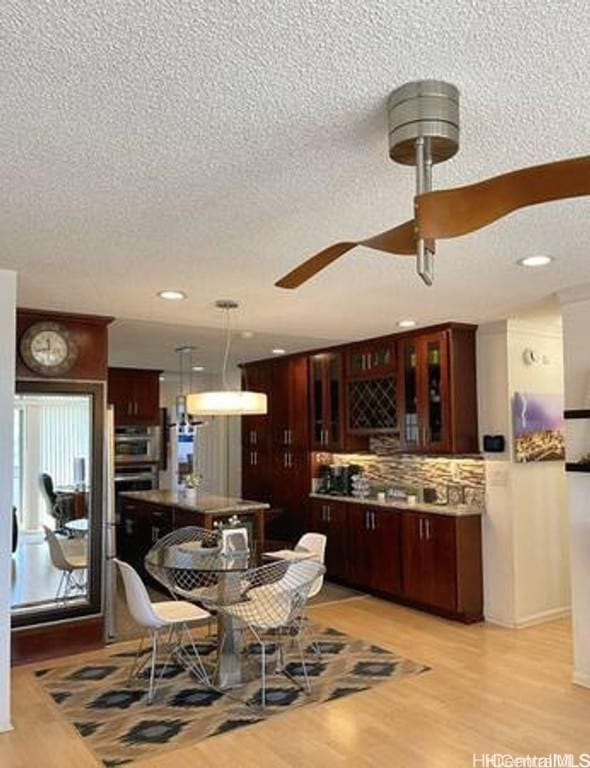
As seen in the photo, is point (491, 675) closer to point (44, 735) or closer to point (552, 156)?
point (44, 735)

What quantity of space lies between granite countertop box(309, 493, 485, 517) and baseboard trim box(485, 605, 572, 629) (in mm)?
830

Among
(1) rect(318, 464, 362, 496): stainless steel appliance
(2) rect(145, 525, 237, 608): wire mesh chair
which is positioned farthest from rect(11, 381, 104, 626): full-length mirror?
(1) rect(318, 464, 362, 496): stainless steel appliance

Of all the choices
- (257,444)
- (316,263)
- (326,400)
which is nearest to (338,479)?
(326,400)

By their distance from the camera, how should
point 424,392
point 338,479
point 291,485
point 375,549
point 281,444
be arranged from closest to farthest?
1. point 424,392
2. point 375,549
3. point 338,479
4. point 291,485
5. point 281,444

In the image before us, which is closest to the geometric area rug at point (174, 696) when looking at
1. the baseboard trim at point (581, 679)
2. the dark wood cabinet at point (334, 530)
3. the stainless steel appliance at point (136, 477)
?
the baseboard trim at point (581, 679)

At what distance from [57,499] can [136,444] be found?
3770mm

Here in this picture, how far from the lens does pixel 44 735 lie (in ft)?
10.8

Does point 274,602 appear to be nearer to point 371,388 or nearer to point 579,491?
point 579,491

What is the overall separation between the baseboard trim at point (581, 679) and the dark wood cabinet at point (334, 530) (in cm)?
258

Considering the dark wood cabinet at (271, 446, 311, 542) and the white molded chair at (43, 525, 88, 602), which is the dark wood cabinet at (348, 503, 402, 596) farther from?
the white molded chair at (43, 525, 88, 602)

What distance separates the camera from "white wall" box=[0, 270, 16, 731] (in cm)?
338

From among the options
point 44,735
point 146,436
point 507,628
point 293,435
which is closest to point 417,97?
point 44,735

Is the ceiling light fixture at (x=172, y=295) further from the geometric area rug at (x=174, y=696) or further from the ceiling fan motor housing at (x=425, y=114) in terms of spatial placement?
the ceiling fan motor housing at (x=425, y=114)

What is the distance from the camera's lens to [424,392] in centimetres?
549
